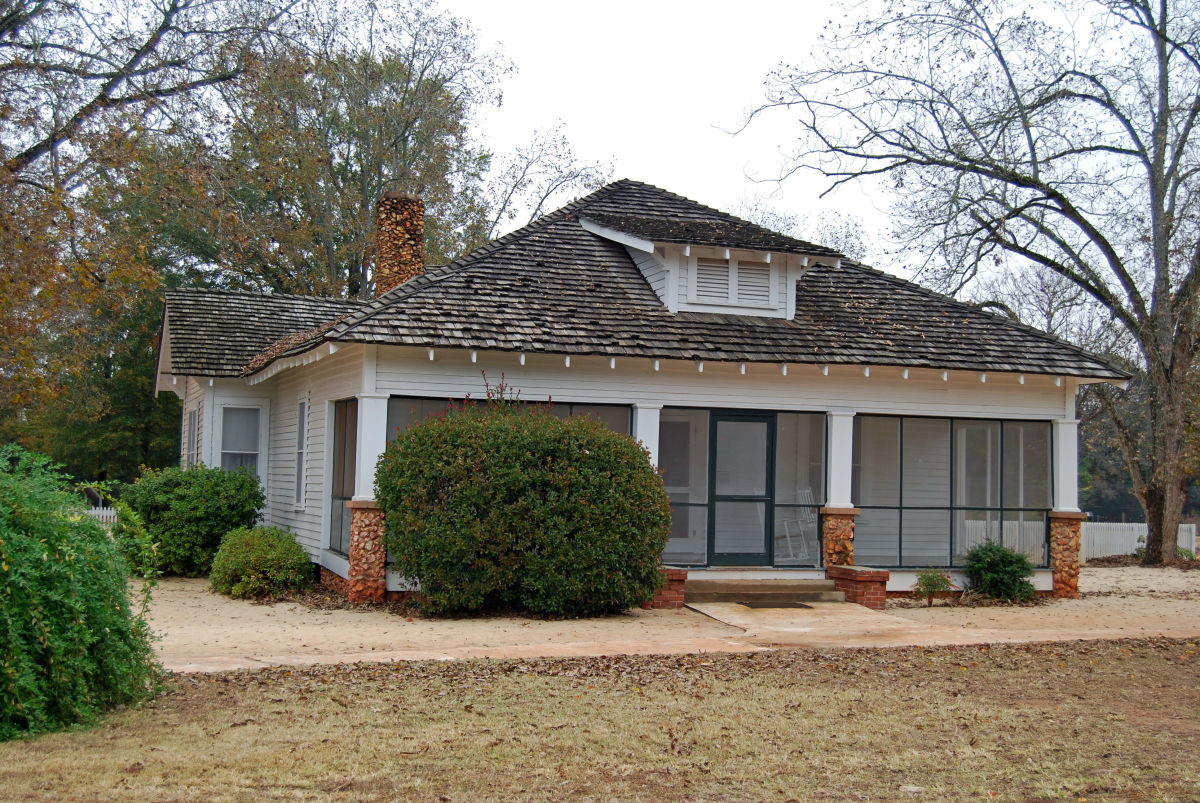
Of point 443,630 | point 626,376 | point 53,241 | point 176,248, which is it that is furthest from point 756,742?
point 176,248

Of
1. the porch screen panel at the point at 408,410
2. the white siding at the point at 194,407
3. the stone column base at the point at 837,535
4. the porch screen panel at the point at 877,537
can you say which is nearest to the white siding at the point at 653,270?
the porch screen panel at the point at 408,410

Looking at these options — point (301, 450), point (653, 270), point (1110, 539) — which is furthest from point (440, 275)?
point (1110, 539)

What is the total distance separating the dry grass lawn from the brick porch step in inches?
175

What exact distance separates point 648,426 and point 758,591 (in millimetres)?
2650

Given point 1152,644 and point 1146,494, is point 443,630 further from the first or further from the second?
point 1146,494

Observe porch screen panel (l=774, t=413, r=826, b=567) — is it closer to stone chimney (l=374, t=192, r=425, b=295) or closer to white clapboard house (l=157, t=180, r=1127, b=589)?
white clapboard house (l=157, t=180, r=1127, b=589)

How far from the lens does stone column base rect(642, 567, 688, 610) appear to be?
13781 mm

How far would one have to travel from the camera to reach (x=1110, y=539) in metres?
29.6

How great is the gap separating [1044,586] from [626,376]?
708cm

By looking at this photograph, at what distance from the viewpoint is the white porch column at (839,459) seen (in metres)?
15.5

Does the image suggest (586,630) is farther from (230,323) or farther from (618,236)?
(230,323)

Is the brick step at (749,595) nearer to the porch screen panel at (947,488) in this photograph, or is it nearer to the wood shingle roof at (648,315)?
the porch screen panel at (947,488)

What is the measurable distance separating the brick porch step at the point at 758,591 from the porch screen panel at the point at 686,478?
2.12 ft

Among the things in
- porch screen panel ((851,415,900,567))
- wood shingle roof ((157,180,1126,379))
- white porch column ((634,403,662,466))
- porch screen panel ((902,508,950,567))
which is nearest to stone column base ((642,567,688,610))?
white porch column ((634,403,662,466))
